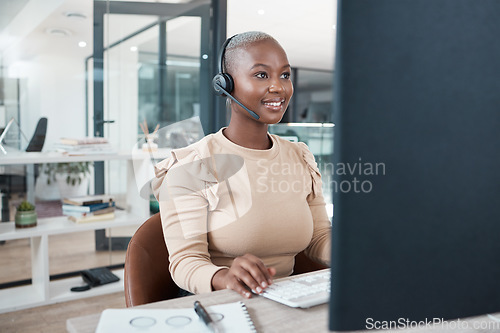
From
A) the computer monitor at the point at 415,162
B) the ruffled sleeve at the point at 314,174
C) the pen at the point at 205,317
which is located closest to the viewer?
the computer monitor at the point at 415,162

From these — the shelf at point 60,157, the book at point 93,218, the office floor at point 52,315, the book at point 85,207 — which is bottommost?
the office floor at point 52,315

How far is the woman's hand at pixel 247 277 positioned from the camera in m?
0.79

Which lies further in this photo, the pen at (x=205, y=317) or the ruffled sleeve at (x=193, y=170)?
the ruffled sleeve at (x=193, y=170)

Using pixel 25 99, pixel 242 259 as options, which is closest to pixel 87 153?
pixel 25 99

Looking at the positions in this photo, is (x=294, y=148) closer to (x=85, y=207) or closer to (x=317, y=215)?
(x=317, y=215)

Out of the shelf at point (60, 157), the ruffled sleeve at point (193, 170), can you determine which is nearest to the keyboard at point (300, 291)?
the ruffled sleeve at point (193, 170)

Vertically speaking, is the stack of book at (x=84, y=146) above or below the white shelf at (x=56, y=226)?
above

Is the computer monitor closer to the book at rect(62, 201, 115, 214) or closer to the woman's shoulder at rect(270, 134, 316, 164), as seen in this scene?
the woman's shoulder at rect(270, 134, 316, 164)

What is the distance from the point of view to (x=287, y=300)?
73 centimetres

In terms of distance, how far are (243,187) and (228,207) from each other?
6 cm

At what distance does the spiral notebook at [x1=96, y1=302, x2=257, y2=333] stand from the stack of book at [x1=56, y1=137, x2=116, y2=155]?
7.24 feet

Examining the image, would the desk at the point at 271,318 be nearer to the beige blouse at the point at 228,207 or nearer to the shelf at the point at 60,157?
the beige blouse at the point at 228,207

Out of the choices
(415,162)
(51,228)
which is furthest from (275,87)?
(51,228)

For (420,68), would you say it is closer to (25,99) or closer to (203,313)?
(203,313)
